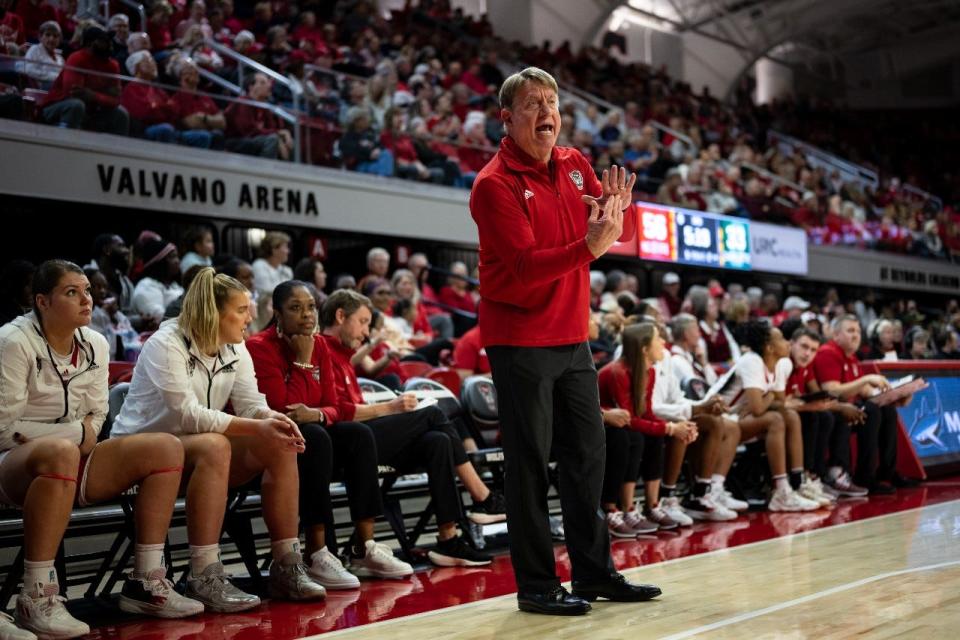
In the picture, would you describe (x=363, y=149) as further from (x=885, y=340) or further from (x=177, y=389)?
(x=177, y=389)


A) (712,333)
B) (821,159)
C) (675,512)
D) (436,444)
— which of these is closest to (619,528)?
(675,512)

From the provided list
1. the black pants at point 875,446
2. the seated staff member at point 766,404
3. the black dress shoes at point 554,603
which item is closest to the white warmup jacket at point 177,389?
the black dress shoes at point 554,603

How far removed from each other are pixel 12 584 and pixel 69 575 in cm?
73

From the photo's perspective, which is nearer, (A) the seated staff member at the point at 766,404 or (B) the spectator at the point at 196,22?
(A) the seated staff member at the point at 766,404

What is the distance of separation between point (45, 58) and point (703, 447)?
5.58 metres

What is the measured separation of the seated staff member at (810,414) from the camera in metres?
7.79

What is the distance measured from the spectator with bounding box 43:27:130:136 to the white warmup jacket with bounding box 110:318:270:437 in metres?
4.61

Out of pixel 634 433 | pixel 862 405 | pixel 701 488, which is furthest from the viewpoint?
pixel 862 405

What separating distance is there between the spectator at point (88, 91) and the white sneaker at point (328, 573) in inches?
203

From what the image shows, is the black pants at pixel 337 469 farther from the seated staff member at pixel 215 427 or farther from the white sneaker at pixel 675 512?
the white sneaker at pixel 675 512

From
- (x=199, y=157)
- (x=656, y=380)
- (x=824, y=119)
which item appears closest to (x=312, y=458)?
(x=656, y=380)

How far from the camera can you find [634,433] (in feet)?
20.9

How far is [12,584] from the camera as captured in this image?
3973 mm

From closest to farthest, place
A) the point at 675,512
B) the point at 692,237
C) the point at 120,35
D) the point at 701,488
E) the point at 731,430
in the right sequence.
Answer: the point at 675,512, the point at 701,488, the point at 731,430, the point at 120,35, the point at 692,237
